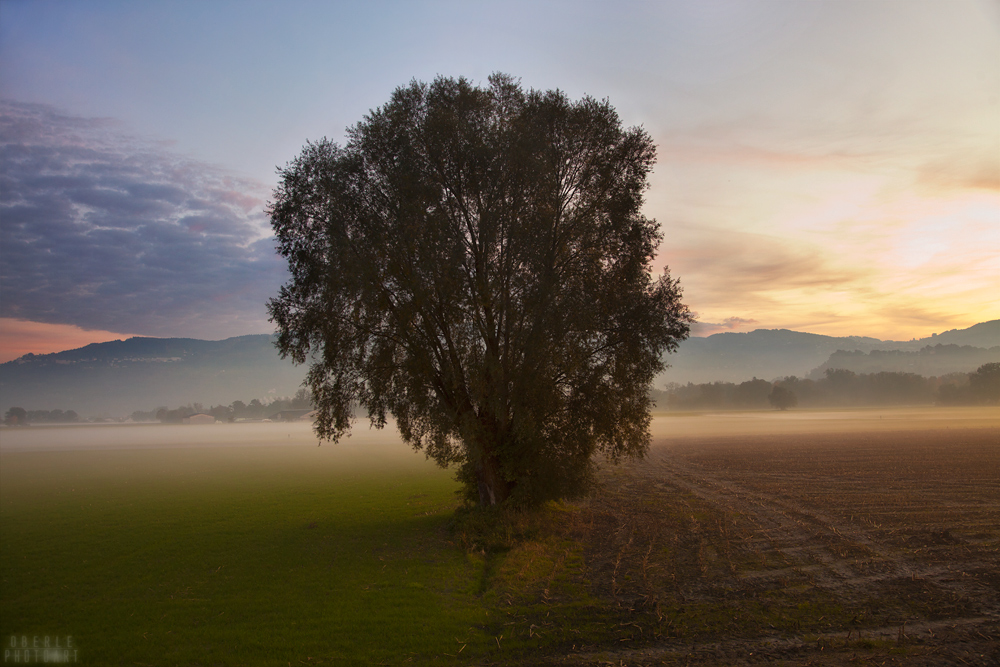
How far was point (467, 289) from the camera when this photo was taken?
19.3 m

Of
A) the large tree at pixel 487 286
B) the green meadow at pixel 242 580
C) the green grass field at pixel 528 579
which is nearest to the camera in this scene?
the green grass field at pixel 528 579

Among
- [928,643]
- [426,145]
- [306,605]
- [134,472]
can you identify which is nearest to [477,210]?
[426,145]

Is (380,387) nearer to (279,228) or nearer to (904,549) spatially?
(279,228)

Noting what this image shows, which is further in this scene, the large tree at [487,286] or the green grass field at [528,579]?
the large tree at [487,286]

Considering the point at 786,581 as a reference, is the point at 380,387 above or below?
above

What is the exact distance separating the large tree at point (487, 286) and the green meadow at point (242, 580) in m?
4.73

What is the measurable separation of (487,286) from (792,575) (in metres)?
13.0

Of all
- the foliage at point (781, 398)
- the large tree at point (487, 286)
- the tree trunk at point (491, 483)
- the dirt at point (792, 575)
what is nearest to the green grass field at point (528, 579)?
the dirt at point (792, 575)

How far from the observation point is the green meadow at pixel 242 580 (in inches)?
395

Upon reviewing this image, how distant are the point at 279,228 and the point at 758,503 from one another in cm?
2495

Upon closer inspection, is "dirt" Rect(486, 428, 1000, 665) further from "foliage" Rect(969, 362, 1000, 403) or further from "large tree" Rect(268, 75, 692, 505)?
"foliage" Rect(969, 362, 1000, 403)

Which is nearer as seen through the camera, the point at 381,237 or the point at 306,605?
the point at 306,605

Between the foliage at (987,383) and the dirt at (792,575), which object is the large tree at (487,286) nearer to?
the dirt at (792,575)

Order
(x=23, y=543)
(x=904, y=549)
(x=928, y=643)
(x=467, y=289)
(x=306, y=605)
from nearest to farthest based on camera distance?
(x=928, y=643) < (x=306, y=605) < (x=904, y=549) < (x=23, y=543) < (x=467, y=289)
